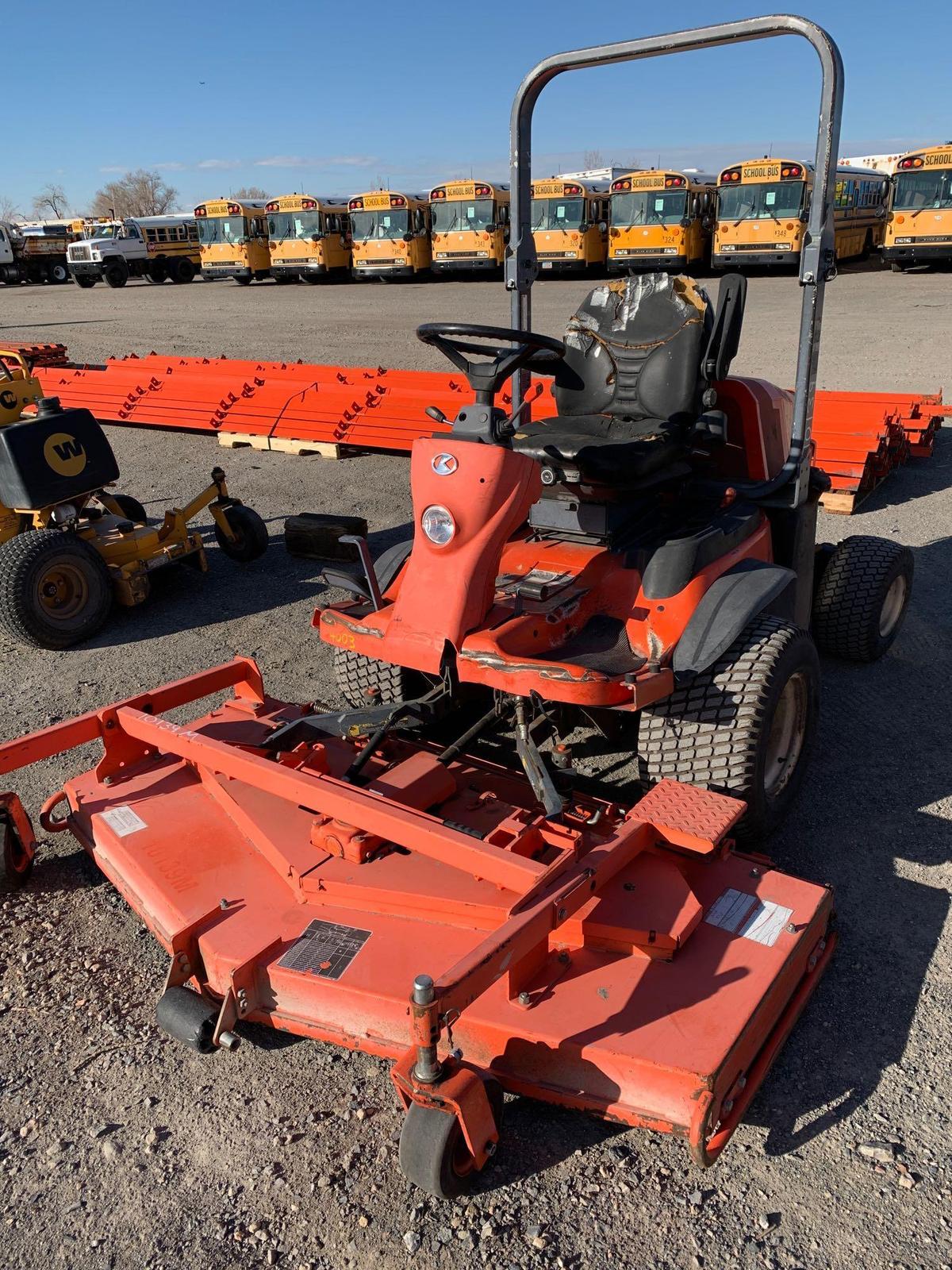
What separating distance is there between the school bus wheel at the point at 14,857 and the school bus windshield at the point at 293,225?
25.4 m

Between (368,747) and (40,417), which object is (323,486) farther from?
(368,747)

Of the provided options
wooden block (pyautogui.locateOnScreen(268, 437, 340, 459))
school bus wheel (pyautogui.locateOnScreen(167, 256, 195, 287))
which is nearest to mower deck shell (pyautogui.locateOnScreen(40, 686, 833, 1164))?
wooden block (pyautogui.locateOnScreen(268, 437, 340, 459))

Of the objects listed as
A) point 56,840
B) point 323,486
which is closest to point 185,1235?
point 56,840

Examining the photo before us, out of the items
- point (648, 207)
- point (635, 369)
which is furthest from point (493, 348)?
point (648, 207)

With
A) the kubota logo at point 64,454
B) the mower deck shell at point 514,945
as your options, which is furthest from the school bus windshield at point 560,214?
the mower deck shell at point 514,945

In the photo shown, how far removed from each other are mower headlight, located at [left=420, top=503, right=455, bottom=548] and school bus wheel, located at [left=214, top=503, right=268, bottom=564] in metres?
3.48

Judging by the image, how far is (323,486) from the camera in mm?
8148

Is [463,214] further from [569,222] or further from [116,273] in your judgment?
[116,273]

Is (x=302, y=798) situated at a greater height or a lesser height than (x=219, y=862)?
greater

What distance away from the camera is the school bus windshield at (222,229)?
87.9 ft

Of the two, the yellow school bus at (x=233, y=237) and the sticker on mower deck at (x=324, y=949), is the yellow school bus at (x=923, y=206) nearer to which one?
the yellow school bus at (x=233, y=237)

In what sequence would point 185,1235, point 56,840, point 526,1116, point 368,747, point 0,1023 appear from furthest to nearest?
1. point 56,840
2. point 368,747
3. point 0,1023
4. point 526,1116
5. point 185,1235

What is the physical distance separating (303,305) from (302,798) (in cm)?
2088

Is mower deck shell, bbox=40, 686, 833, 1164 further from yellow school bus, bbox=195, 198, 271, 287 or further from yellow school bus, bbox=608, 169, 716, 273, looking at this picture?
yellow school bus, bbox=195, 198, 271, 287
